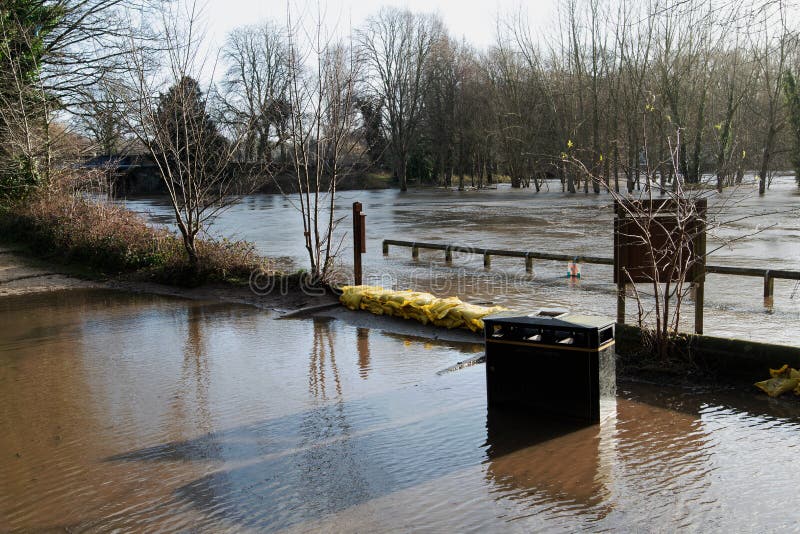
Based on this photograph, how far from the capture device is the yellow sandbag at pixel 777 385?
6.57 metres

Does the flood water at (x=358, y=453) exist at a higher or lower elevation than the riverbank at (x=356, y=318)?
lower

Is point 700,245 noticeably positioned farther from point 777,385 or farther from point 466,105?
point 466,105

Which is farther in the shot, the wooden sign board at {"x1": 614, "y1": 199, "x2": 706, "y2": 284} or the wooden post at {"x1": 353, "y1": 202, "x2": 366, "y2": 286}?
the wooden post at {"x1": 353, "y1": 202, "x2": 366, "y2": 286}

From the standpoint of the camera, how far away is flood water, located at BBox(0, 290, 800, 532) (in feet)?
15.2

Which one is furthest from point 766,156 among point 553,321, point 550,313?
point 553,321

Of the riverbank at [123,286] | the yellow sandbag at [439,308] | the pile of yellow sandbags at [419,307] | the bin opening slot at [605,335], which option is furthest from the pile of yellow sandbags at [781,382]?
the riverbank at [123,286]

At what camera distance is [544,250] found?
72.3ft

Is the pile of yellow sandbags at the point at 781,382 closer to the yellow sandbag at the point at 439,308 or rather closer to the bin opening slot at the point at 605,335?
the bin opening slot at the point at 605,335

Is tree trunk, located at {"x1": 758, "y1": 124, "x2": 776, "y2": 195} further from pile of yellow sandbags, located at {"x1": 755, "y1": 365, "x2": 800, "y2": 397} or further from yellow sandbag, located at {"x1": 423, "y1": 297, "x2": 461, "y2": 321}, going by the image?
pile of yellow sandbags, located at {"x1": 755, "y1": 365, "x2": 800, "y2": 397}

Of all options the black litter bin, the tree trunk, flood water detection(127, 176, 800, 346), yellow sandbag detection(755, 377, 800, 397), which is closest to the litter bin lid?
the black litter bin

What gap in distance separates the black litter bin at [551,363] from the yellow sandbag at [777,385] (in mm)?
1564

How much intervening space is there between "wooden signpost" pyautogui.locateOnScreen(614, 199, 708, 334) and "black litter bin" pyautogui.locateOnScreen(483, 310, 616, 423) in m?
1.66

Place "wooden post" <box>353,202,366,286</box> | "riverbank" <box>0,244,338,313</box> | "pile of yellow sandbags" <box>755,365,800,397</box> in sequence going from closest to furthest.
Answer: "pile of yellow sandbags" <box>755,365,800,397</box>
"wooden post" <box>353,202,366,286</box>
"riverbank" <box>0,244,338,313</box>

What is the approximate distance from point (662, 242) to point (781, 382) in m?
1.83
